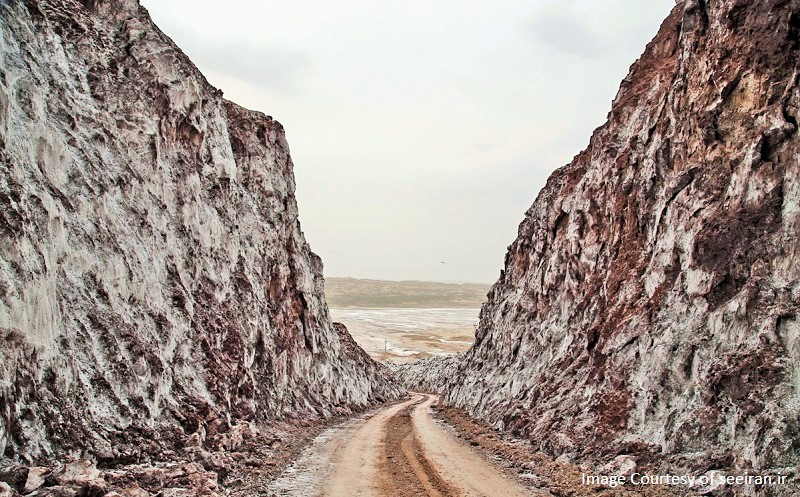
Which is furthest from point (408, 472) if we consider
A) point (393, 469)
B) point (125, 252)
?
point (125, 252)

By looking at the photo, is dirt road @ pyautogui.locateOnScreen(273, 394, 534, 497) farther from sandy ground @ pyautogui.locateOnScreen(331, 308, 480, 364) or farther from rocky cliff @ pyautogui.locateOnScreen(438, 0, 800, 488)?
sandy ground @ pyautogui.locateOnScreen(331, 308, 480, 364)

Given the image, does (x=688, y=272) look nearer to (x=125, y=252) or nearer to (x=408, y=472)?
(x=408, y=472)

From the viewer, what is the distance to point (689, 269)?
14906mm

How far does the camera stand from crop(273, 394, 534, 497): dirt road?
41.9 feet

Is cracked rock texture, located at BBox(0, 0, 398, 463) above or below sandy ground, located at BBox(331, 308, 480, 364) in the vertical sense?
above

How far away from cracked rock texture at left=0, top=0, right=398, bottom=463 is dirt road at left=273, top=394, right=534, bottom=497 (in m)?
3.40

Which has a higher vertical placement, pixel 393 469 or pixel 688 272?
pixel 688 272

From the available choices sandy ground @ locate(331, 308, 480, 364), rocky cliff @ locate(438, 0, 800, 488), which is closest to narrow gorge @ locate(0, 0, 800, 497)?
rocky cliff @ locate(438, 0, 800, 488)

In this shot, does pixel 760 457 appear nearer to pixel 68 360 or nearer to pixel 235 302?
pixel 68 360

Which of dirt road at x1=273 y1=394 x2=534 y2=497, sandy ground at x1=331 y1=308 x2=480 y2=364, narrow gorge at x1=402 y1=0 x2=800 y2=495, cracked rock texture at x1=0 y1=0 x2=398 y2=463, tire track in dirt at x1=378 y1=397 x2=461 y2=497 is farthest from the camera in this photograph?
sandy ground at x1=331 y1=308 x2=480 y2=364

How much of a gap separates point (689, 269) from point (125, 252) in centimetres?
1696

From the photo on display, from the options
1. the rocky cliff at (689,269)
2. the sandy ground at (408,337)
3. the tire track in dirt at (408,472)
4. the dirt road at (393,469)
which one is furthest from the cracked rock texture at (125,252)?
the sandy ground at (408,337)

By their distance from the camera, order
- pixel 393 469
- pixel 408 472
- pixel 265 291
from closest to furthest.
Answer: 1. pixel 408 472
2. pixel 393 469
3. pixel 265 291

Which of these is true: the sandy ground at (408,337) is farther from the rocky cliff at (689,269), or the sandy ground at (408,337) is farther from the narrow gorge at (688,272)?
the rocky cliff at (689,269)
